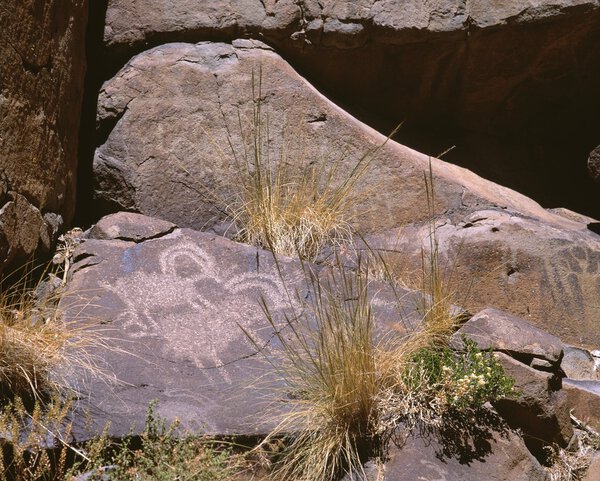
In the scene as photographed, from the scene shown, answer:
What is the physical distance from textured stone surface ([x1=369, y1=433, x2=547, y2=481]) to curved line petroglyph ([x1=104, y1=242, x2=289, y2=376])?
815 millimetres

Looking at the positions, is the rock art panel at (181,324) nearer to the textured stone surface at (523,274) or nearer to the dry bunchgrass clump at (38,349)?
the dry bunchgrass clump at (38,349)

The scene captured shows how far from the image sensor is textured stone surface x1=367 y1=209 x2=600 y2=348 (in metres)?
4.19

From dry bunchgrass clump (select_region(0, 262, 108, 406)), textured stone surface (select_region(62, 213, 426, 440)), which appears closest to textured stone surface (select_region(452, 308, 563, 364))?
textured stone surface (select_region(62, 213, 426, 440))

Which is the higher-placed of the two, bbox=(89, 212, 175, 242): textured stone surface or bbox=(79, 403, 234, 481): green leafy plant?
bbox=(89, 212, 175, 242): textured stone surface

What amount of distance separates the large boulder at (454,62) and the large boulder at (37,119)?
59 cm

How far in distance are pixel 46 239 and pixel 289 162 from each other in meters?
1.34

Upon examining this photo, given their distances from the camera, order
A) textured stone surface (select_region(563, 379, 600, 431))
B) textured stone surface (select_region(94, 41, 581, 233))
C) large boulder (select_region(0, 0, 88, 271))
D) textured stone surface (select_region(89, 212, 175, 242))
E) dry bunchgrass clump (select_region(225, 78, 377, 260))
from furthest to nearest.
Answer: textured stone surface (select_region(94, 41, 581, 233)) → dry bunchgrass clump (select_region(225, 78, 377, 260)) → textured stone surface (select_region(89, 212, 175, 242)) → textured stone surface (select_region(563, 379, 600, 431)) → large boulder (select_region(0, 0, 88, 271))

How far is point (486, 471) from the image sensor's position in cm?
299

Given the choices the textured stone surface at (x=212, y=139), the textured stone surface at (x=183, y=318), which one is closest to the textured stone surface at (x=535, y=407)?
the textured stone surface at (x=183, y=318)

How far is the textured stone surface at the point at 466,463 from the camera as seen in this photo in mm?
2918

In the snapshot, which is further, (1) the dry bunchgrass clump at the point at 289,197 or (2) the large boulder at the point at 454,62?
(2) the large boulder at the point at 454,62

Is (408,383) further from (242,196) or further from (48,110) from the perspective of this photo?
(48,110)

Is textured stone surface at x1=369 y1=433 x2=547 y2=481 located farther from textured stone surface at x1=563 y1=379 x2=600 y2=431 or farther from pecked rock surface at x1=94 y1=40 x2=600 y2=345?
pecked rock surface at x1=94 y1=40 x2=600 y2=345

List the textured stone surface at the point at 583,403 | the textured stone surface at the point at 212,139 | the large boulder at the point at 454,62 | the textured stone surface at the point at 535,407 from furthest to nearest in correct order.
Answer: the large boulder at the point at 454,62 < the textured stone surface at the point at 212,139 < the textured stone surface at the point at 583,403 < the textured stone surface at the point at 535,407
